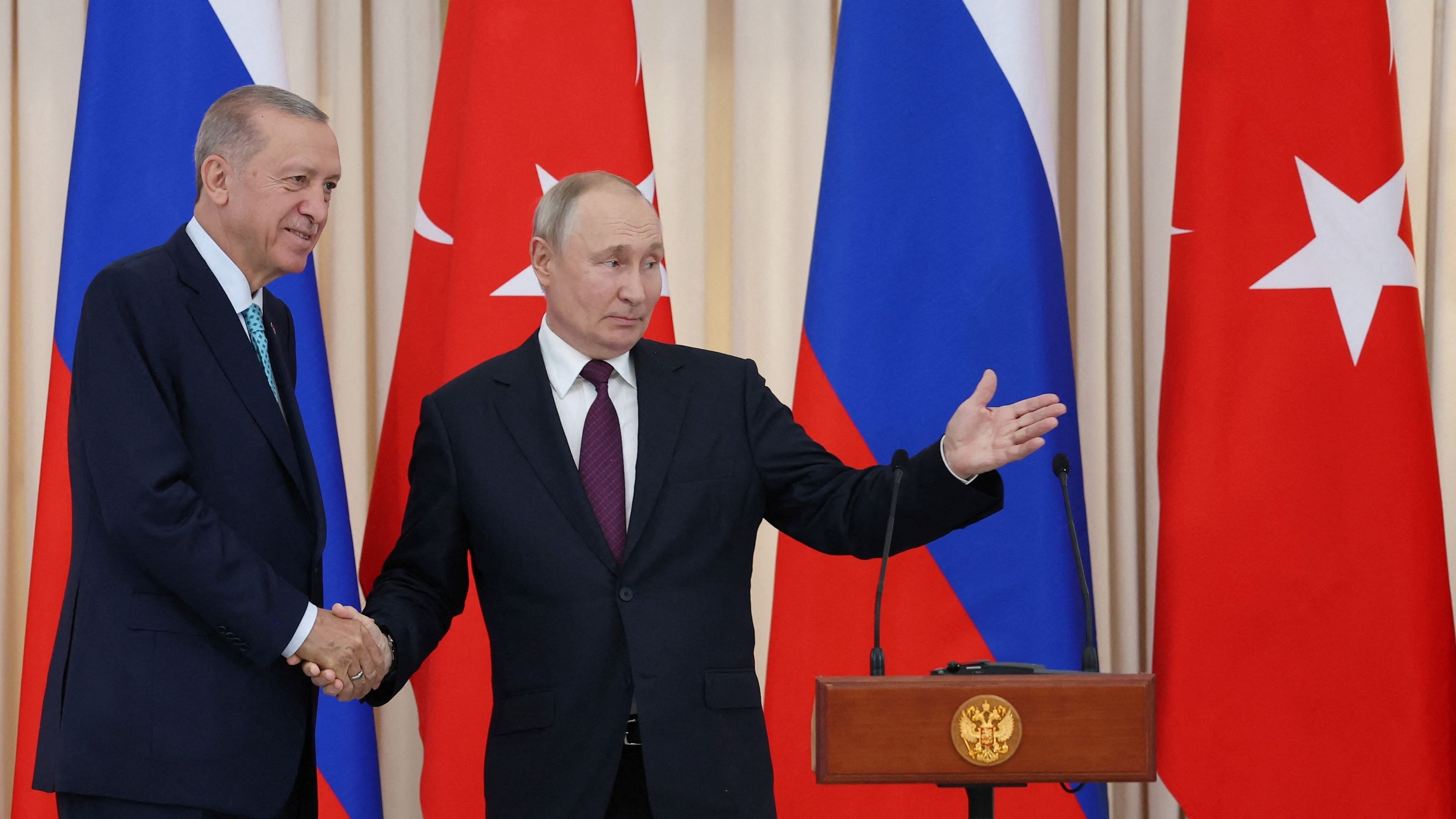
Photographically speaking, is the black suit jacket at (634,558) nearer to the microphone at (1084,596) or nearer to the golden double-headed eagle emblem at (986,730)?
the microphone at (1084,596)

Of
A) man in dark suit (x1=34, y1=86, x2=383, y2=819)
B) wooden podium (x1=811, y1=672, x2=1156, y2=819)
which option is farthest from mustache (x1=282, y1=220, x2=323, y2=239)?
wooden podium (x1=811, y1=672, x2=1156, y2=819)

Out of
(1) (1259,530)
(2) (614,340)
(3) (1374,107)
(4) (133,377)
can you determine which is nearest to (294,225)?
(4) (133,377)

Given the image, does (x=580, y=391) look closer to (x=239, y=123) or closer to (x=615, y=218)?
(x=615, y=218)

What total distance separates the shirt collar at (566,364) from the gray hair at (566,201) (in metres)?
0.16

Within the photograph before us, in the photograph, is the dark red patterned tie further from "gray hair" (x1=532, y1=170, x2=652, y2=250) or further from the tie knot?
"gray hair" (x1=532, y1=170, x2=652, y2=250)

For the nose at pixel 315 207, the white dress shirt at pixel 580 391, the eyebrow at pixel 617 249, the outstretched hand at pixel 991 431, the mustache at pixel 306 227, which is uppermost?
the nose at pixel 315 207

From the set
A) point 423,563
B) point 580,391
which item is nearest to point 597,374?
point 580,391

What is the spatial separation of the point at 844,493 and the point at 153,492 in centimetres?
101

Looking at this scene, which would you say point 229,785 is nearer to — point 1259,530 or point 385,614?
point 385,614

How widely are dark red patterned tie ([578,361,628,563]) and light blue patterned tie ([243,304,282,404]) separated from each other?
19.1 inches

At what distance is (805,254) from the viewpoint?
3.32m

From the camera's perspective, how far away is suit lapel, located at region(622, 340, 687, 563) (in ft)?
6.26

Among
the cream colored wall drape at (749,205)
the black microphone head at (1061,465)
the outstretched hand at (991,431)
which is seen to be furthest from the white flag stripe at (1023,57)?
the black microphone head at (1061,465)

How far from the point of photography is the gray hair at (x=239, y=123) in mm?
1907
